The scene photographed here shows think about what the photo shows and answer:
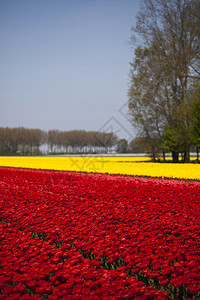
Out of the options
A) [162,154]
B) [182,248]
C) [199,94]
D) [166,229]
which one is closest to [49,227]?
[166,229]

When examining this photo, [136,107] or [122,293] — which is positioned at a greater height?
[136,107]

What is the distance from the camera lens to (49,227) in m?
5.68

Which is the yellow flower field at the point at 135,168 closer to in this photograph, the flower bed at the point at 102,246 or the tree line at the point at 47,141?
the flower bed at the point at 102,246

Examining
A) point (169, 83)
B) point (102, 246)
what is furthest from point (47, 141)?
point (102, 246)

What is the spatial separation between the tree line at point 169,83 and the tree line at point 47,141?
61659 millimetres

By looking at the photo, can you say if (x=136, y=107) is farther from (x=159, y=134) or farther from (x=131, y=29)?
(x=131, y=29)

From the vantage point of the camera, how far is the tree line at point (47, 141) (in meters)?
101

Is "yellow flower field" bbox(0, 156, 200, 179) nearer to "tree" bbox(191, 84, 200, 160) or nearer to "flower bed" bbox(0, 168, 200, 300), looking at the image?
"tree" bbox(191, 84, 200, 160)

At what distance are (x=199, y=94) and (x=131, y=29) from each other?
10.0 m

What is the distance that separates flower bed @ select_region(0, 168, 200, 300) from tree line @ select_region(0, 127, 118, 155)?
86.6 m

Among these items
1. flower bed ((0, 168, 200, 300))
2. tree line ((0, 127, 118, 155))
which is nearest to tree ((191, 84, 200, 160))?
flower bed ((0, 168, 200, 300))

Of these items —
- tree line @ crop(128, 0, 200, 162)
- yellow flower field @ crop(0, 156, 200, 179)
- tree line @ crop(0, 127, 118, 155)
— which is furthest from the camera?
tree line @ crop(0, 127, 118, 155)

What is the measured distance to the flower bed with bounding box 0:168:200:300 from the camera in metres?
3.08

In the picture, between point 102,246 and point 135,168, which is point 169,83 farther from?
point 102,246
